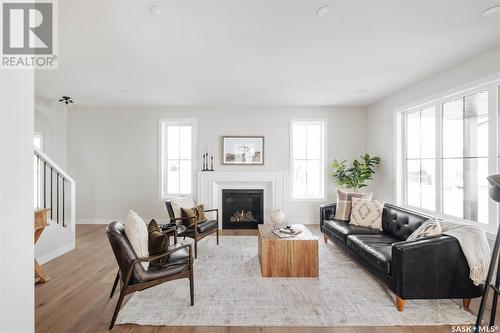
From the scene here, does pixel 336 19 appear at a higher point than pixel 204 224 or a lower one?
higher

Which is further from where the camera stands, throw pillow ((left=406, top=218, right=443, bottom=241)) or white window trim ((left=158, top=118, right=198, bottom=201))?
white window trim ((left=158, top=118, right=198, bottom=201))

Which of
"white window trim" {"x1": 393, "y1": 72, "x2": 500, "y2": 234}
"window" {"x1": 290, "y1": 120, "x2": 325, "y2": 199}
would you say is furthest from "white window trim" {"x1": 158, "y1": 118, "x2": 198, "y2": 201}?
"white window trim" {"x1": 393, "y1": 72, "x2": 500, "y2": 234}

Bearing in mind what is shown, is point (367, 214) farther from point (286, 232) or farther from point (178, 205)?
point (178, 205)

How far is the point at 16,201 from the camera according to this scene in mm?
1088

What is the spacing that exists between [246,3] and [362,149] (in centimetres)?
449

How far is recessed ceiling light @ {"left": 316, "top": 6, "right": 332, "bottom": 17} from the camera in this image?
2.04 metres

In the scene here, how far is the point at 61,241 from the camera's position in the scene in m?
3.79

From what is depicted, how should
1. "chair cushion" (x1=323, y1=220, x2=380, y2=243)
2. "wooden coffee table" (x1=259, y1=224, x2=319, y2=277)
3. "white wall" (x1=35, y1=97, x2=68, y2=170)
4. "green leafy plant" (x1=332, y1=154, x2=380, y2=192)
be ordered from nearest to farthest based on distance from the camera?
1. "wooden coffee table" (x1=259, y1=224, x2=319, y2=277)
2. "chair cushion" (x1=323, y1=220, x2=380, y2=243)
3. "green leafy plant" (x1=332, y1=154, x2=380, y2=192)
4. "white wall" (x1=35, y1=97, x2=68, y2=170)

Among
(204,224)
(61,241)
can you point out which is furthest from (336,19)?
(61,241)

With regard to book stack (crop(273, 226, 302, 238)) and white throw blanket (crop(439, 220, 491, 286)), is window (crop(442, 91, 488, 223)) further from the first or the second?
book stack (crop(273, 226, 302, 238))

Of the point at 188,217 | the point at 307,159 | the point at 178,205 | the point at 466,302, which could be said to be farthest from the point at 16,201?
the point at 307,159

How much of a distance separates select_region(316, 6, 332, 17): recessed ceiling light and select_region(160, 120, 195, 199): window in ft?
13.0

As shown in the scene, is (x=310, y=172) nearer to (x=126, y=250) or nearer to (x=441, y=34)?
(x=441, y=34)

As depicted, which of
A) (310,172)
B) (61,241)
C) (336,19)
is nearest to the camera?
(336,19)
